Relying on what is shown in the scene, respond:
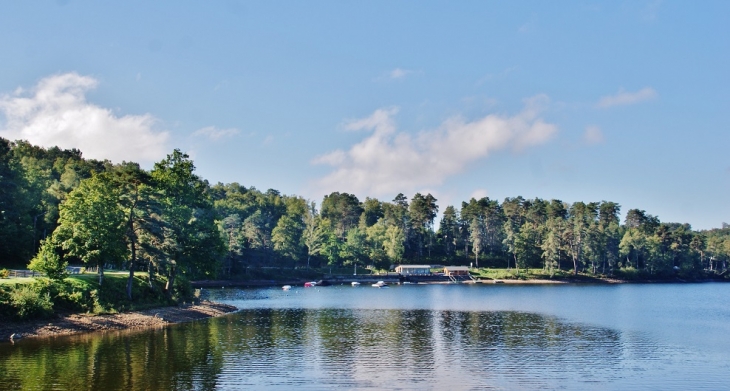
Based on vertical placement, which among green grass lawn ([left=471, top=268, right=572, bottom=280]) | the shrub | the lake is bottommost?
the lake

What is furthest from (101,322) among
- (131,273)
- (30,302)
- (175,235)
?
(175,235)

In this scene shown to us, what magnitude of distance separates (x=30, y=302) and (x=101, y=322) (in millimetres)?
6873

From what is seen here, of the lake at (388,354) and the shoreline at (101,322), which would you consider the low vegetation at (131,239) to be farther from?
the lake at (388,354)

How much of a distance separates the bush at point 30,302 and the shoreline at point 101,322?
0.76 metres

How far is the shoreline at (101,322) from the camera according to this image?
162ft

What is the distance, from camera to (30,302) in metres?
51.8

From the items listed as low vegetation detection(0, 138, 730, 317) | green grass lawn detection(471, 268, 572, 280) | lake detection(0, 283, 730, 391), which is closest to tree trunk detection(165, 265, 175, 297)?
low vegetation detection(0, 138, 730, 317)

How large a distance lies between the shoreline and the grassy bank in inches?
38.8

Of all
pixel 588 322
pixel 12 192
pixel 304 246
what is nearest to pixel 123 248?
pixel 12 192

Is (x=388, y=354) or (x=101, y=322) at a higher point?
(x=101, y=322)

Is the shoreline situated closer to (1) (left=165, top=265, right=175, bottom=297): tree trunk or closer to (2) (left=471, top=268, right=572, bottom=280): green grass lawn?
(1) (left=165, top=265, right=175, bottom=297): tree trunk

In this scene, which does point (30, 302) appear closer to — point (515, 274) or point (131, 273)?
point (131, 273)

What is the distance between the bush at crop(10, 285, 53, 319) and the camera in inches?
2004

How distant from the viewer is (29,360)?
132ft
